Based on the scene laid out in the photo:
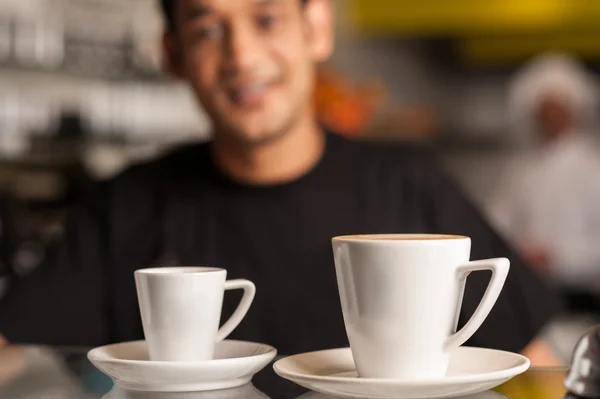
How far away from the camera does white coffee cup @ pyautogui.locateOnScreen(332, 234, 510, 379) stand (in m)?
0.58

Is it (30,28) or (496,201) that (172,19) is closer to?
(30,28)

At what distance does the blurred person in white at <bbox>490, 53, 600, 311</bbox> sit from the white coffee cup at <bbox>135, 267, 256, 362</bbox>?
2931 millimetres

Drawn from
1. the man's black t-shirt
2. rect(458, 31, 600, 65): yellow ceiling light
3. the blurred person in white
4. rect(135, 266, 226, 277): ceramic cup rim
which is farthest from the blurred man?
rect(458, 31, 600, 65): yellow ceiling light

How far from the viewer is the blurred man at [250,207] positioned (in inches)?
45.1

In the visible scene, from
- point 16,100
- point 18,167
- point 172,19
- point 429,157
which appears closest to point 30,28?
point 16,100

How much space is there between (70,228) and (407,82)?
3.20m

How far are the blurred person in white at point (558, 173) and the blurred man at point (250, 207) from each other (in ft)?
7.70

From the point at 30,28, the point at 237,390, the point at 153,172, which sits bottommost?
the point at 237,390

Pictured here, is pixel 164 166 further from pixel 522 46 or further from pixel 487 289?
pixel 522 46

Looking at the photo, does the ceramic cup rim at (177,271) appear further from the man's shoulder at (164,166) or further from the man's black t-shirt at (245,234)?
the man's shoulder at (164,166)

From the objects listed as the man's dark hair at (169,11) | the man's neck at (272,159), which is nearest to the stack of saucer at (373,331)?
the man's neck at (272,159)

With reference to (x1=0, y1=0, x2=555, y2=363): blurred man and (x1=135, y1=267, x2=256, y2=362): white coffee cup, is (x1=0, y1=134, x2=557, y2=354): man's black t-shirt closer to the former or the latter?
(x1=0, y1=0, x2=555, y2=363): blurred man

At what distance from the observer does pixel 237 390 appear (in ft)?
2.12

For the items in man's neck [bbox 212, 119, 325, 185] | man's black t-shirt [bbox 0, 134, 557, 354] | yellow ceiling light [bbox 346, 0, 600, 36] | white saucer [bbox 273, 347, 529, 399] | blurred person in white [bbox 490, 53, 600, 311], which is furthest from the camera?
yellow ceiling light [bbox 346, 0, 600, 36]
